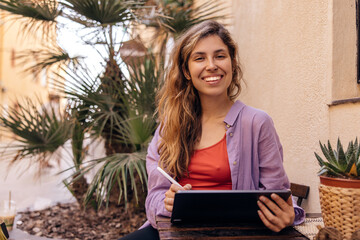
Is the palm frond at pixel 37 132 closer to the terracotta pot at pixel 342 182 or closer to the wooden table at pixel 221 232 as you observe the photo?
the wooden table at pixel 221 232

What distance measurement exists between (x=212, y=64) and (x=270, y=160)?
0.56 metres

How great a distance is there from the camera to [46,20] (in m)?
4.20

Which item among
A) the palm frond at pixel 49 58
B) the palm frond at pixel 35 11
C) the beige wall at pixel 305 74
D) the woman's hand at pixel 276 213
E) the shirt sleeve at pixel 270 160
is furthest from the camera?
the palm frond at pixel 49 58

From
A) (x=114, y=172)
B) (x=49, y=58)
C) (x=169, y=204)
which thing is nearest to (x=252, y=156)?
(x=169, y=204)

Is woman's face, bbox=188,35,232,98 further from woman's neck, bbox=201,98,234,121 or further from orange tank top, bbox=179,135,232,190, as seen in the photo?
orange tank top, bbox=179,135,232,190

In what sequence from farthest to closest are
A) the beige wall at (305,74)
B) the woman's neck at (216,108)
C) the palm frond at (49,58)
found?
1. the palm frond at (49,58)
2. the beige wall at (305,74)
3. the woman's neck at (216,108)

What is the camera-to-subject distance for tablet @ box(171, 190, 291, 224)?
4.49 feet

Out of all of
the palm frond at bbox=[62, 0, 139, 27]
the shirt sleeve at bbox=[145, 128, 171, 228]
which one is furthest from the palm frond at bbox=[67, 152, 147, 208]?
the palm frond at bbox=[62, 0, 139, 27]

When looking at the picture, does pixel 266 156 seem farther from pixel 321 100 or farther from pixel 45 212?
pixel 45 212

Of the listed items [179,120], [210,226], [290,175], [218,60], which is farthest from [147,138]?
[210,226]

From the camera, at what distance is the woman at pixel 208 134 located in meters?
1.89

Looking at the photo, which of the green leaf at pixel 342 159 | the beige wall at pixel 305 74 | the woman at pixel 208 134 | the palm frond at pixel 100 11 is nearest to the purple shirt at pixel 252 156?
the woman at pixel 208 134

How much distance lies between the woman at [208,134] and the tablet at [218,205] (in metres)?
0.18

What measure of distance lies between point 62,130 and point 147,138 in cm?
96
